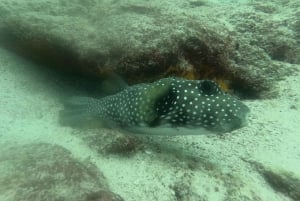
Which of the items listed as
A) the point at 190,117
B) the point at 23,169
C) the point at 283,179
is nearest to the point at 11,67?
the point at 23,169

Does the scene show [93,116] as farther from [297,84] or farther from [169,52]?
[297,84]

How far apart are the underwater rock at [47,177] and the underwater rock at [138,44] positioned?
2453mm

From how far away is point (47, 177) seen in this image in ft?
10.8

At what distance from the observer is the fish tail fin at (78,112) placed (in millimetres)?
5273

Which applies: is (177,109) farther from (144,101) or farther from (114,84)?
(114,84)

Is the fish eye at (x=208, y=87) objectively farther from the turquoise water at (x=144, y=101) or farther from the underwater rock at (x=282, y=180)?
the underwater rock at (x=282, y=180)

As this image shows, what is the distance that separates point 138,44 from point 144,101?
159 centimetres

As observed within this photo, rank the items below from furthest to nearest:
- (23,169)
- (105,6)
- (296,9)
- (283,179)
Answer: (296,9) → (105,6) → (283,179) → (23,169)

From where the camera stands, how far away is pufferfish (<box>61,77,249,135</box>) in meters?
4.25

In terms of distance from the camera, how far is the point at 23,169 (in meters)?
3.39

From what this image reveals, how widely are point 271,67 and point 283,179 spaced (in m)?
3.09

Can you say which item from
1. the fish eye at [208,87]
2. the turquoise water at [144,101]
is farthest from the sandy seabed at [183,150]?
the fish eye at [208,87]

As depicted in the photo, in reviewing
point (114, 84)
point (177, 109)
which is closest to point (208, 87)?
point (177, 109)

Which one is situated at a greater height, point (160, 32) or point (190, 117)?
point (160, 32)
